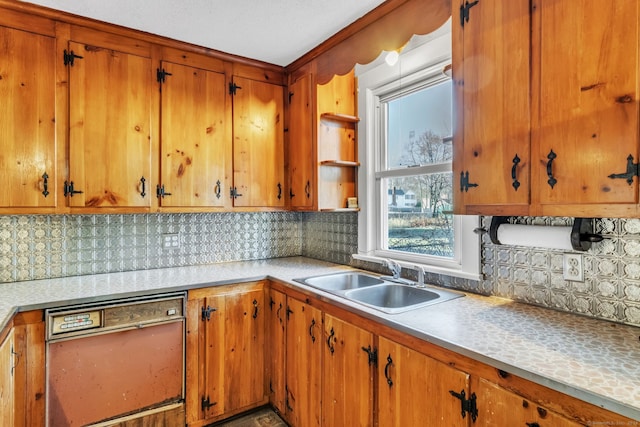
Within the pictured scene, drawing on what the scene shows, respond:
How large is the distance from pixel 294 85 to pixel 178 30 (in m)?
0.90

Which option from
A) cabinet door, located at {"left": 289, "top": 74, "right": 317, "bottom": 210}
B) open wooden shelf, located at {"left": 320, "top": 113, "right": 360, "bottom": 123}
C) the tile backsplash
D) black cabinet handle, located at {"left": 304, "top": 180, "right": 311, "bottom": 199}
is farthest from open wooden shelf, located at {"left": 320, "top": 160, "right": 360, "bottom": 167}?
the tile backsplash

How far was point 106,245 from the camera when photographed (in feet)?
8.03

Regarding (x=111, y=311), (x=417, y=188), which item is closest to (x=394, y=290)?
(x=417, y=188)

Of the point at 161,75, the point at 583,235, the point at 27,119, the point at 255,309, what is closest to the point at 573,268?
the point at 583,235

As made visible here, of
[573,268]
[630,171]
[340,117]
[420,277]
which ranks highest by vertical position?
[340,117]

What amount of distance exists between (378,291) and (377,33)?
148 cm

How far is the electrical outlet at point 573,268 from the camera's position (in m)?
1.45

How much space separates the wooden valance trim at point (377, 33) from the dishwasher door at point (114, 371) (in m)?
1.86

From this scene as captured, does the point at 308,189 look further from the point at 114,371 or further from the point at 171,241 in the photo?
the point at 114,371

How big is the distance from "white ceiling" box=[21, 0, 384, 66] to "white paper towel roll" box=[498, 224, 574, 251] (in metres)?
1.35

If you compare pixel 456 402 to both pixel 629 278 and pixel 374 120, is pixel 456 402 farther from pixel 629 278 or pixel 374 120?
pixel 374 120

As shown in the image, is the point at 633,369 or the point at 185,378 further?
the point at 185,378

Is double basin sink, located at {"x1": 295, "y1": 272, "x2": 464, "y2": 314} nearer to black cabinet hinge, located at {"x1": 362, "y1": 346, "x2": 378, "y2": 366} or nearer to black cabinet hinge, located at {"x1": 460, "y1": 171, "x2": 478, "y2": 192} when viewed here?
black cabinet hinge, located at {"x1": 362, "y1": 346, "x2": 378, "y2": 366}

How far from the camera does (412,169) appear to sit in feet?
7.66
